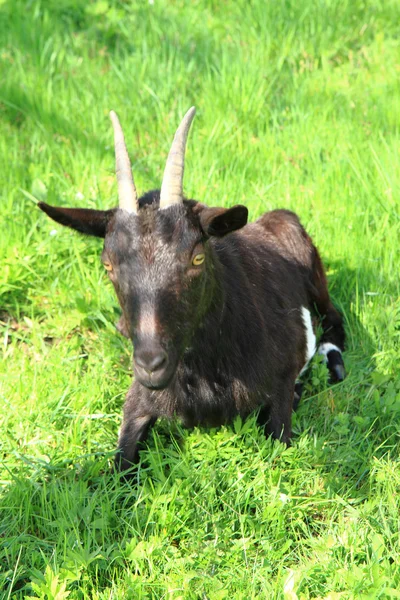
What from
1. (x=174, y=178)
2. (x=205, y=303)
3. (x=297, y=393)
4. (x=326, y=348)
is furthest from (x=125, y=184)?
(x=326, y=348)

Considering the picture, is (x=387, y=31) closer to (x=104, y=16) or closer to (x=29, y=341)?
(x=104, y=16)

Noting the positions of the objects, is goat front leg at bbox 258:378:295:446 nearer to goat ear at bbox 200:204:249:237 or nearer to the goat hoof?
the goat hoof

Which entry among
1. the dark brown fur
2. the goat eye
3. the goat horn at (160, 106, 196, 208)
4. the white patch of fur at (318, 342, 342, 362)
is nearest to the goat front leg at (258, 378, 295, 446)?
the dark brown fur

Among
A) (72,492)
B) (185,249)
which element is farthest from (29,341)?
(185,249)

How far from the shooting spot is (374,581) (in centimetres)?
329

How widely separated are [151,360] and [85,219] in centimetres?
90

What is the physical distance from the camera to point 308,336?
201 inches

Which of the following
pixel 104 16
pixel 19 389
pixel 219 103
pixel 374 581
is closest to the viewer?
pixel 374 581

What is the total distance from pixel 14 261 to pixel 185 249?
2209mm

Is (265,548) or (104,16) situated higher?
(104,16)

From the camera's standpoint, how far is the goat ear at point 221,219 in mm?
3602

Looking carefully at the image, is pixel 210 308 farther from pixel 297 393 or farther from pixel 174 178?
pixel 297 393

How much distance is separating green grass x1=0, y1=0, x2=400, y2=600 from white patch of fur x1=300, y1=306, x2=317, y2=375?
18 centimetres

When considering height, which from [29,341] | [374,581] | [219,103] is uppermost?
[219,103]
